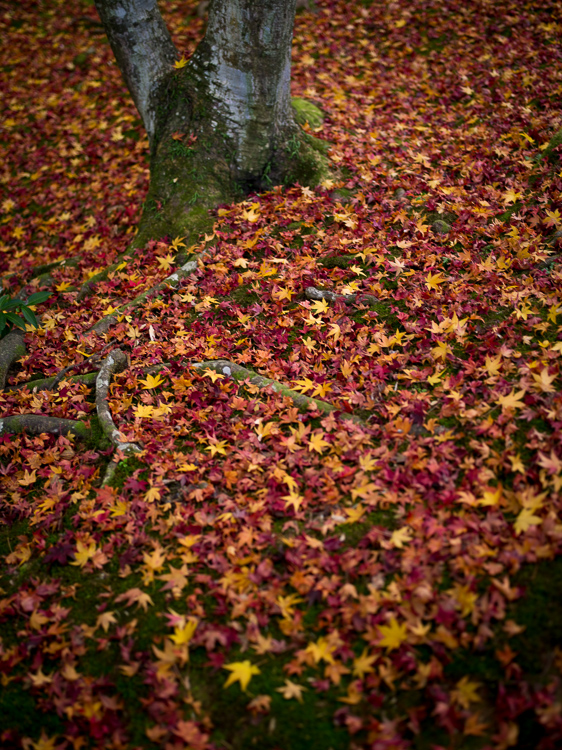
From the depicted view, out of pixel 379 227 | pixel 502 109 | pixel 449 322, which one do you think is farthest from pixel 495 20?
pixel 449 322

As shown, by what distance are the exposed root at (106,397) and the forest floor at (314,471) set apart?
0.23 feet

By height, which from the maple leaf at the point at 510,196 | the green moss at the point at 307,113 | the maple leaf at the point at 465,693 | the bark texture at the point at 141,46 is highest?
the bark texture at the point at 141,46

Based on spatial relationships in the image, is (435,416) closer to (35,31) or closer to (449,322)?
(449,322)

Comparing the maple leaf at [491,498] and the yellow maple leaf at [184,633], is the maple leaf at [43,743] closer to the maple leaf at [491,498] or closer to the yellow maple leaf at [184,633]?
the yellow maple leaf at [184,633]

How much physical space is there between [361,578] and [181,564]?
42.7 inches

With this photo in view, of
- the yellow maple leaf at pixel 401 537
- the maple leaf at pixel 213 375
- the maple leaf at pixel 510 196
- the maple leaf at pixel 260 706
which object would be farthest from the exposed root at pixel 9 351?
the maple leaf at pixel 510 196

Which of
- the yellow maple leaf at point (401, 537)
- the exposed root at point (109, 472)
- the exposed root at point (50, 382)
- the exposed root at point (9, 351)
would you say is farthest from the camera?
the exposed root at point (9, 351)

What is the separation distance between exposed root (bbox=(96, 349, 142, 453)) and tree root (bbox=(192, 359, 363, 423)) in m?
0.73

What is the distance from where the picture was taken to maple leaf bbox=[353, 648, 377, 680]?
2195 mm

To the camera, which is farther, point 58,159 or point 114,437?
point 58,159

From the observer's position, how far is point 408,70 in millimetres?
7891

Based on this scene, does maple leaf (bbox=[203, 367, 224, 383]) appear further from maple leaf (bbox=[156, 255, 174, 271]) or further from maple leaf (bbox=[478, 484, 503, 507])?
maple leaf (bbox=[478, 484, 503, 507])

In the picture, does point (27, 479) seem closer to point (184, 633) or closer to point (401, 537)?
point (184, 633)

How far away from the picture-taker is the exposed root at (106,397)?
11.1 feet
